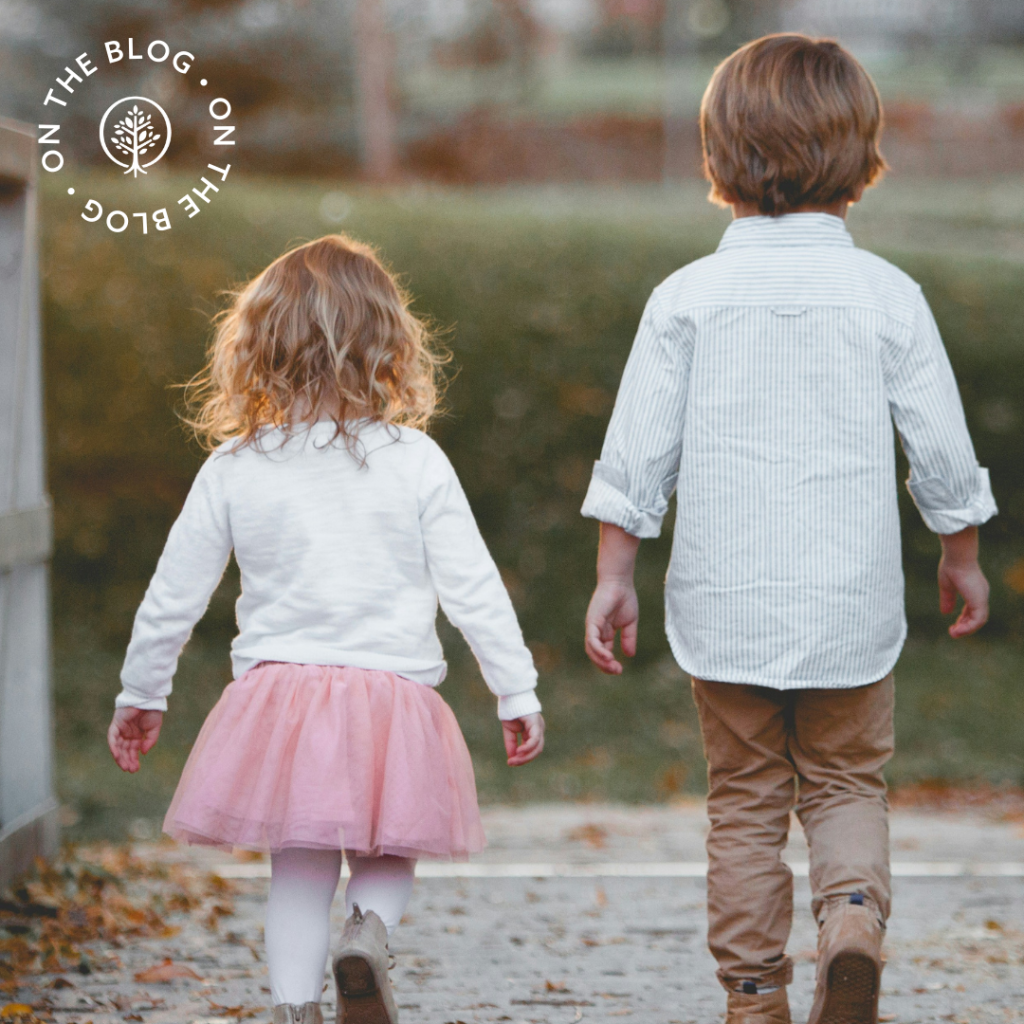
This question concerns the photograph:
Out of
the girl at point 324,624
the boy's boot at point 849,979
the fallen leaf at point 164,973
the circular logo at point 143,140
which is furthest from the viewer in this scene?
the circular logo at point 143,140

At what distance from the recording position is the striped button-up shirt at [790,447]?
2.80 meters

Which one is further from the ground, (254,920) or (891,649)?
(891,649)

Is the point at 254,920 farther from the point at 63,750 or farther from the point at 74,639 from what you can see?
the point at 74,639

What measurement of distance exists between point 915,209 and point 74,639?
1285 cm

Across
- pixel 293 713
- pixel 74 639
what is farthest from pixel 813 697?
pixel 74 639

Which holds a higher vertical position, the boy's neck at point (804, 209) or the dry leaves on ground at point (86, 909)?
the boy's neck at point (804, 209)

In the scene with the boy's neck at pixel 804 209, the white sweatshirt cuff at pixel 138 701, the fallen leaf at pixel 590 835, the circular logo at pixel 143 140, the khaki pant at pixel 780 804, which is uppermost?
the circular logo at pixel 143 140

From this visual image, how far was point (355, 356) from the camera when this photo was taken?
284 cm

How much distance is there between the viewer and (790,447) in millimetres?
2812

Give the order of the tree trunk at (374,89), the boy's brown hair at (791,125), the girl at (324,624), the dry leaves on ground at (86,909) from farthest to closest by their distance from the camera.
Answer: the tree trunk at (374,89) < the dry leaves on ground at (86,909) < the boy's brown hair at (791,125) < the girl at (324,624)

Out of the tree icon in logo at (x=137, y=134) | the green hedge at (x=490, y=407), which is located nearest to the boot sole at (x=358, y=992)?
the green hedge at (x=490, y=407)

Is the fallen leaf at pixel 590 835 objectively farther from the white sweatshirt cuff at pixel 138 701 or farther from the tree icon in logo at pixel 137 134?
the tree icon in logo at pixel 137 134

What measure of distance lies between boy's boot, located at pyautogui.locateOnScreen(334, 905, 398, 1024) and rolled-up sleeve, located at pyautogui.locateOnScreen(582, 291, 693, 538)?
3.02 feet

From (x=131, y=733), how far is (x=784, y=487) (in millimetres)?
1349
